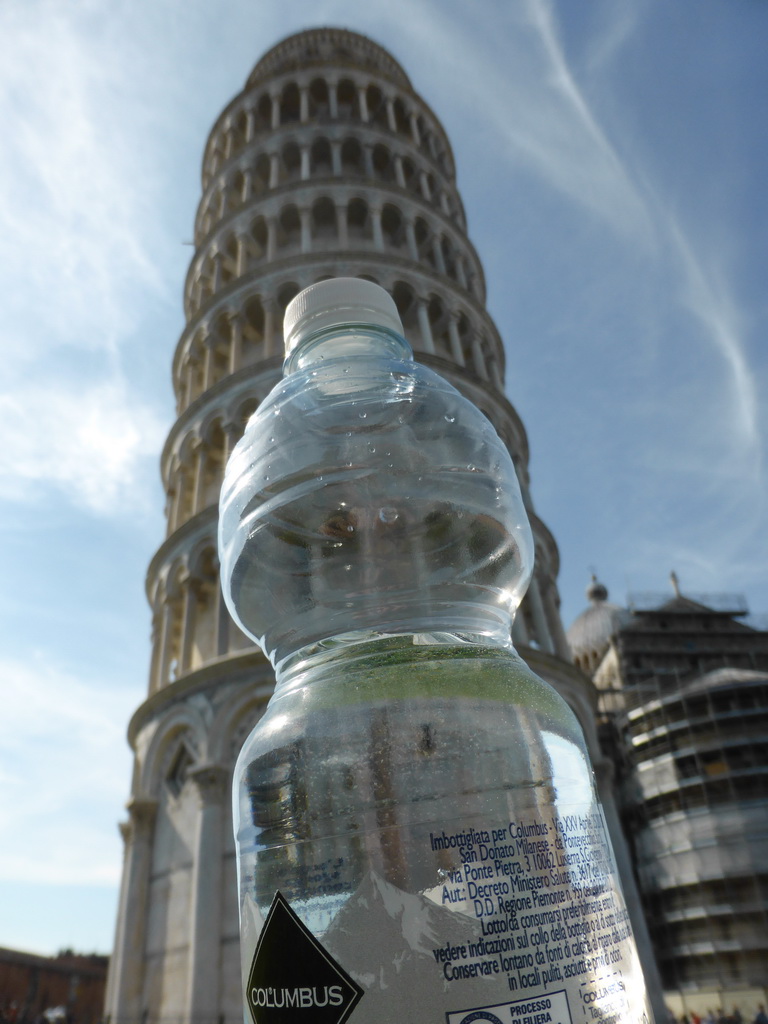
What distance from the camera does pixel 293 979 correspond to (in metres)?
1.18

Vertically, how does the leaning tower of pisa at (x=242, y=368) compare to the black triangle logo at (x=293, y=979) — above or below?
above

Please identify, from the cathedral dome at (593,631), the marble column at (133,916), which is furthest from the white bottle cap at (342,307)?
the cathedral dome at (593,631)

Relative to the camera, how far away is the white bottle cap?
2.10m

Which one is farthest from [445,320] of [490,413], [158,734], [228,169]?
[158,734]

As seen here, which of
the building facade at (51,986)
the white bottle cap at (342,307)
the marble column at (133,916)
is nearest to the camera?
the white bottle cap at (342,307)

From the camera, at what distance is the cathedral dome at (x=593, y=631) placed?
38.8 meters

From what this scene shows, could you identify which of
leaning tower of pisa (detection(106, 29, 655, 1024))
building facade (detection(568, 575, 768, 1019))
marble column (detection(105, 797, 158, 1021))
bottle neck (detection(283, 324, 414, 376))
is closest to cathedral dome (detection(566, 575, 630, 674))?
building facade (detection(568, 575, 768, 1019))

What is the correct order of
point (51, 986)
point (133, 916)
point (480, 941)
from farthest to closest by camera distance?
point (51, 986), point (133, 916), point (480, 941)

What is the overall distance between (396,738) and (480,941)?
1.19ft

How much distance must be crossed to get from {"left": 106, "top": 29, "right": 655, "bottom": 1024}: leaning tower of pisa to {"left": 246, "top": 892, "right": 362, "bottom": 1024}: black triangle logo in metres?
8.99

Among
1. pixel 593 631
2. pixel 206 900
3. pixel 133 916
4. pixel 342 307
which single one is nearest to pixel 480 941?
pixel 342 307

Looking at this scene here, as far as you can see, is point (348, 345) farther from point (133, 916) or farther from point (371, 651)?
point (133, 916)

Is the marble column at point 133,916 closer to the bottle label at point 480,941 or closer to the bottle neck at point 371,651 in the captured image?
the bottle neck at point 371,651

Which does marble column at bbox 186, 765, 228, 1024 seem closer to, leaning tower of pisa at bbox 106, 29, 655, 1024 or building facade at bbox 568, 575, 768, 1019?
leaning tower of pisa at bbox 106, 29, 655, 1024
